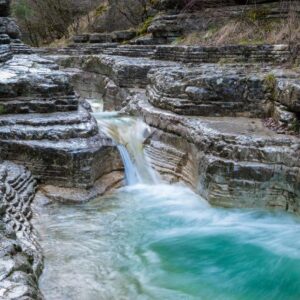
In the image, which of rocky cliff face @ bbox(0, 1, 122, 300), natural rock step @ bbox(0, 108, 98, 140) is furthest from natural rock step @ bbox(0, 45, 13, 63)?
natural rock step @ bbox(0, 108, 98, 140)

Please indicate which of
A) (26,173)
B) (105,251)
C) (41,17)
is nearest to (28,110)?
(26,173)

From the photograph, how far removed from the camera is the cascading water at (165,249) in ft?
16.1

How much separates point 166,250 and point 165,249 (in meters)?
0.03

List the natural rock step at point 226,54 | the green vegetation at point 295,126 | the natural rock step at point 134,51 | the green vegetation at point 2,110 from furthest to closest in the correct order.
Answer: the natural rock step at point 134,51 < the natural rock step at point 226,54 < the green vegetation at point 2,110 < the green vegetation at point 295,126

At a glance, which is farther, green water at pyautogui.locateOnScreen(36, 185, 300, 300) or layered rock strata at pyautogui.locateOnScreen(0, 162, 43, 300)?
green water at pyautogui.locateOnScreen(36, 185, 300, 300)

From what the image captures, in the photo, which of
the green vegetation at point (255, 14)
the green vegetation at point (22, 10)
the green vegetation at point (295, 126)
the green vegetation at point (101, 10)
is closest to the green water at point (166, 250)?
the green vegetation at point (295, 126)

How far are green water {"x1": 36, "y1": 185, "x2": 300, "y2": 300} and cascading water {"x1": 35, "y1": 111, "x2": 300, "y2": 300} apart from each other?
1cm

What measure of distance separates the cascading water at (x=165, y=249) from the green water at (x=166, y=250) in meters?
0.01

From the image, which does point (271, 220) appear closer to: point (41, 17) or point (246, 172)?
point (246, 172)

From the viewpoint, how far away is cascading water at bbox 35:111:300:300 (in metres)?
4.90

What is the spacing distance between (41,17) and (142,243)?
21.3 meters

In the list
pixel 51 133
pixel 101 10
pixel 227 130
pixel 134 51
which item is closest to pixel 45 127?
pixel 51 133

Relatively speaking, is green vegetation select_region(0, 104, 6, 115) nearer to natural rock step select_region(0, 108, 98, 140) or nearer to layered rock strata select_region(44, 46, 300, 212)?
natural rock step select_region(0, 108, 98, 140)

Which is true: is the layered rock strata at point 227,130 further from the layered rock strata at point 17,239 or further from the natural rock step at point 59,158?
the layered rock strata at point 17,239
